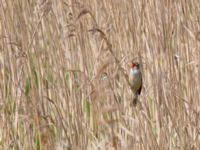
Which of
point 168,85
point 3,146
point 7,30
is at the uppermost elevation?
point 7,30

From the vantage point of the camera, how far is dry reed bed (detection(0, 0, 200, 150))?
7.83 ft

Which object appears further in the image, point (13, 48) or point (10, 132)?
point (13, 48)

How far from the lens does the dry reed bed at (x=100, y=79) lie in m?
2.39

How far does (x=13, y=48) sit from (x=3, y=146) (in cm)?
60

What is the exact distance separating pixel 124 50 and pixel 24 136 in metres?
0.70

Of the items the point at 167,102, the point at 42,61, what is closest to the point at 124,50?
the point at 42,61

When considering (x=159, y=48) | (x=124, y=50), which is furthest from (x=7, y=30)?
(x=159, y=48)

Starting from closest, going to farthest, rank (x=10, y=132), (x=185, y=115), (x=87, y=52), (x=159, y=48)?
(x=185, y=115)
(x=10, y=132)
(x=159, y=48)
(x=87, y=52)

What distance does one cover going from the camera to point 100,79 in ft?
8.48

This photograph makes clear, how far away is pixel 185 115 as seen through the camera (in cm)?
248

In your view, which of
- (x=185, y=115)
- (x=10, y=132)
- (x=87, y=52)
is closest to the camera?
(x=185, y=115)

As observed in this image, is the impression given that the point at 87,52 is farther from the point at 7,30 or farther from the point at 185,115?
the point at 185,115

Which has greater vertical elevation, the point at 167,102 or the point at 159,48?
the point at 159,48

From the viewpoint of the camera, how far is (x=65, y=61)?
3053 millimetres
